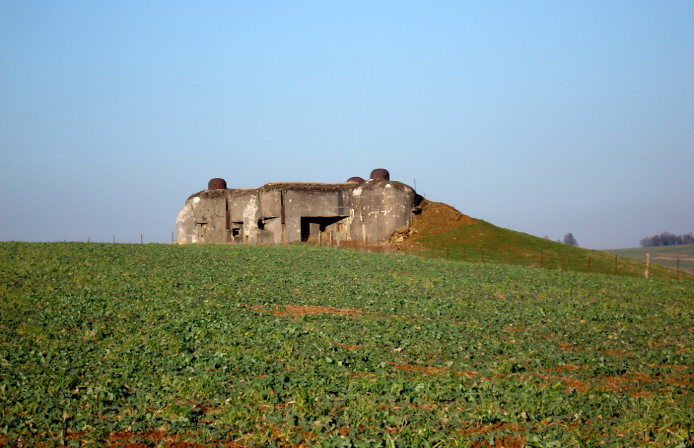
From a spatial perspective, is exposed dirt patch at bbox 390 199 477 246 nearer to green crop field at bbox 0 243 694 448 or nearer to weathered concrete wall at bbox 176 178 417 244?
weathered concrete wall at bbox 176 178 417 244

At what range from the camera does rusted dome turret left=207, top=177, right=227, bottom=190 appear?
5362 cm

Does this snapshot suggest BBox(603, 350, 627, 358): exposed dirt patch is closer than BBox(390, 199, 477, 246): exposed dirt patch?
Yes

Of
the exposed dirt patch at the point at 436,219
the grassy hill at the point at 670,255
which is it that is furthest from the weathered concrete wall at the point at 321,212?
the grassy hill at the point at 670,255

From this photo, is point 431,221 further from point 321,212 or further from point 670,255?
point 670,255

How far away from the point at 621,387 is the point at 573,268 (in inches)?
1168

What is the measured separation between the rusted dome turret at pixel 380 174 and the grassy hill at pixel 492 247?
3.44 m

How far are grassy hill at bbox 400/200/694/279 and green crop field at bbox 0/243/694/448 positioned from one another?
573 inches

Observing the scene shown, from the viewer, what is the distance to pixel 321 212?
48812 mm

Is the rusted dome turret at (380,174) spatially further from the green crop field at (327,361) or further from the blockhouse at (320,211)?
the green crop field at (327,361)

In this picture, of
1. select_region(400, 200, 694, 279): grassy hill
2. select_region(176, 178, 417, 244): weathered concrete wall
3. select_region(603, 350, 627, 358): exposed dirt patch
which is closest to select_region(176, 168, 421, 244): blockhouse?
select_region(176, 178, 417, 244): weathered concrete wall

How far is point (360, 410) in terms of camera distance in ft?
38.6

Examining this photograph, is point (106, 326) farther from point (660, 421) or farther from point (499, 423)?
point (660, 421)

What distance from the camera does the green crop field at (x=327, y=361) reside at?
36.0ft

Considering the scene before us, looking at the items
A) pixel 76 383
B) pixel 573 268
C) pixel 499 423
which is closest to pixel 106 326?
pixel 76 383
